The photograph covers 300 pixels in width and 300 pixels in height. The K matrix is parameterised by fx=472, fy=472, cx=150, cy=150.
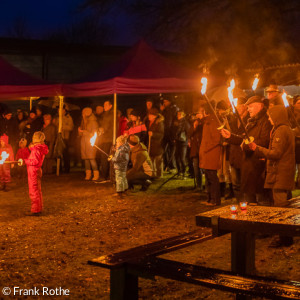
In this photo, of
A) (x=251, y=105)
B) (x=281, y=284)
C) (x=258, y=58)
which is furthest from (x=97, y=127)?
(x=281, y=284)

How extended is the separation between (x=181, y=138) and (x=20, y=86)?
4610 mm

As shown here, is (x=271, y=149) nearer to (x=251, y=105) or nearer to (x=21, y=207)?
(x=251, y=105)

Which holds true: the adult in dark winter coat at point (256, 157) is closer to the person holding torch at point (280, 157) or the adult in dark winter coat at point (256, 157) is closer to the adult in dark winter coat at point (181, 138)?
the person holding torch at point (280, 157)

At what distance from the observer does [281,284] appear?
9.57 ft

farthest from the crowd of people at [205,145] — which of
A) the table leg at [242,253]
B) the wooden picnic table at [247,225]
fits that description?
the table leg at [242,253]

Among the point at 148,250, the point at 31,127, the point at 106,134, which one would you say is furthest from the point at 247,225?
the point at 31,127

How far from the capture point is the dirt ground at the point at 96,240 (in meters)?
4.90

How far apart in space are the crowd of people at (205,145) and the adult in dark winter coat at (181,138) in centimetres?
3

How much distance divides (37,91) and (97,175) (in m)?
2.83

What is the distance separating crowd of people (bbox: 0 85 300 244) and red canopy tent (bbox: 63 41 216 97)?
0.90 m

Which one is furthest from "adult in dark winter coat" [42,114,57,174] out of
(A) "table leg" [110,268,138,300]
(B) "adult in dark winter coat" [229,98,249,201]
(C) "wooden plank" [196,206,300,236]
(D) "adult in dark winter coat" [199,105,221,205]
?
(A) "table leg" [110,268,138,300]

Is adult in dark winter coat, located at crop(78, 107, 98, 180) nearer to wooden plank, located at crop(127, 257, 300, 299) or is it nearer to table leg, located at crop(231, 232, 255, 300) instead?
table leg, located at crop(231, 232, 255, 300)

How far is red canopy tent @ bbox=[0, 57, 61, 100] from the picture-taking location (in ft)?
41.0

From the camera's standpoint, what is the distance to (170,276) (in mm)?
3145
